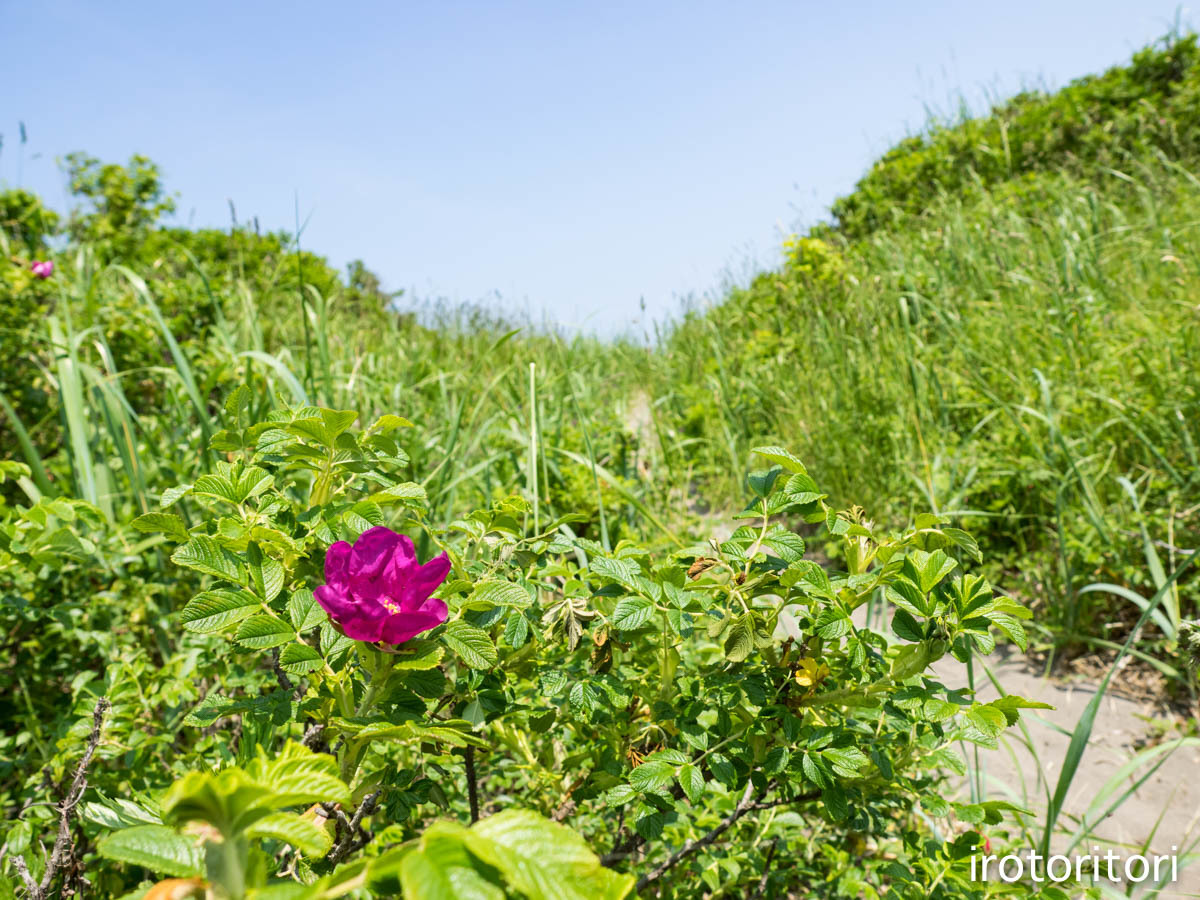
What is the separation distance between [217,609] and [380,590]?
181 mm

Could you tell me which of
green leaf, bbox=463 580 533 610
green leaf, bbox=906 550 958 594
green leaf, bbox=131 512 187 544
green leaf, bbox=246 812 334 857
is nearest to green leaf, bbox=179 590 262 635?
green leaf, bbox=131 512 187 544

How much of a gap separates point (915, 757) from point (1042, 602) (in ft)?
6.07

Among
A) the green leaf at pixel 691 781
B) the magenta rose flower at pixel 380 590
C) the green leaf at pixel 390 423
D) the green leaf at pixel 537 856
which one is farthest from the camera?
the green leaf at pixel 390 423

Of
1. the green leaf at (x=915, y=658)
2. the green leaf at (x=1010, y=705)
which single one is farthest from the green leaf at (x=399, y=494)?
the green leaf at (x=1010, y=705)

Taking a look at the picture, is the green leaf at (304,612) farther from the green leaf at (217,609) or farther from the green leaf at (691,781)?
the green leaf at (691,781)

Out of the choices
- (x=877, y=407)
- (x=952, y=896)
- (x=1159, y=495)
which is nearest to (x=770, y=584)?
(x=952, y=896)

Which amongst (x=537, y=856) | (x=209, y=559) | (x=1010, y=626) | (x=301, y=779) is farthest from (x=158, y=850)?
(x=1010, y=626)

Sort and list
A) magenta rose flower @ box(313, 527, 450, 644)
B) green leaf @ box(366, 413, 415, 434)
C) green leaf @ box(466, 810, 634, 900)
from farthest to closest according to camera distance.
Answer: green leaf @ box(366, 413, 415, 434), magenta rose flower @ box(313, 527, 450, 644), green leaf @ box(466, 810, 634, 900)

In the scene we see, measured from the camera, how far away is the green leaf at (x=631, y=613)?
2.67 feet

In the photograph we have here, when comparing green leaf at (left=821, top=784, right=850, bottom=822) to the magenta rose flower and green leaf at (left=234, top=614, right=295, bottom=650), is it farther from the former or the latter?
green leaf at (left=234, top=614, right=295, bottom=650)

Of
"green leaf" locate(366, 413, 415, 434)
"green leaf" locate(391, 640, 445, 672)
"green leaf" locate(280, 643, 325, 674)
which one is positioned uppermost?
"green leaf" locate(366, 413, 415, 434)

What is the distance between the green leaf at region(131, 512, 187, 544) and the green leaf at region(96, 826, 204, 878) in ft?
1.39

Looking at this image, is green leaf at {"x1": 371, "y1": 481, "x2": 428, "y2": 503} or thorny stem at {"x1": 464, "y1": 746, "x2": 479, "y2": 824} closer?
green leaf at {"x1": 371, "y1": 481, "x2": 428, "y2": 503}

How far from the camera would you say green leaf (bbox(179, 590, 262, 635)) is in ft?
2.31
